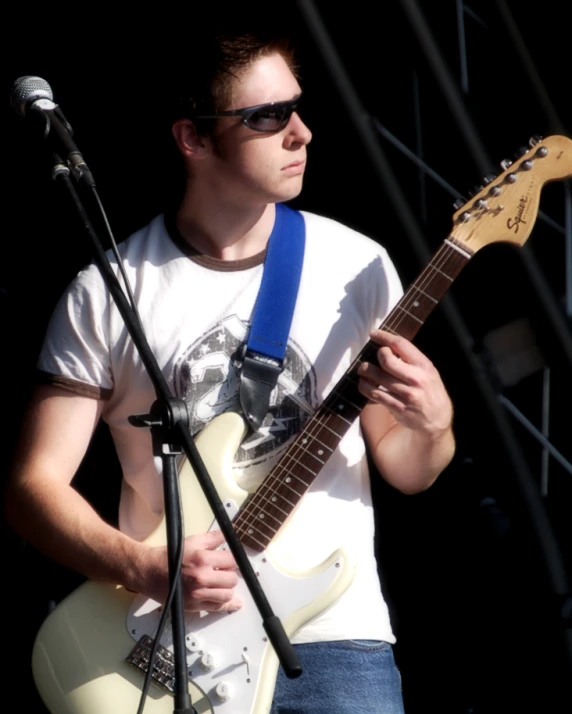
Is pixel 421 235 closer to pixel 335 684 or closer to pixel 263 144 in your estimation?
pixel 263 144

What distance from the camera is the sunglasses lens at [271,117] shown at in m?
2.47

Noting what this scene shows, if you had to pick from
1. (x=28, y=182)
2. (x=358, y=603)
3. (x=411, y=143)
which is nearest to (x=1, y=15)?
(x=28, y=182)

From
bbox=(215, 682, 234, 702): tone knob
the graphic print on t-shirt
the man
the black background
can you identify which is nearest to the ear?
the man

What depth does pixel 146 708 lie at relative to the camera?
89.7 inches

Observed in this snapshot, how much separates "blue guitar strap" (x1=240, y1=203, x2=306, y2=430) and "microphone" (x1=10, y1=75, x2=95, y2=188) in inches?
26.4

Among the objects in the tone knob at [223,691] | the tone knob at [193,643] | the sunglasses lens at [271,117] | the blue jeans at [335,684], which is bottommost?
the blue jeans at [335,684]

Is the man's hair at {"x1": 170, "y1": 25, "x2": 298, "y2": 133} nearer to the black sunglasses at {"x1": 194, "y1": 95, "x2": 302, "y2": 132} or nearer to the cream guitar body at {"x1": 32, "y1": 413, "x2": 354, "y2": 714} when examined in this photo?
the black sunglasses at {"x1": 194, "y1": 95, "x2": 302, "y2": 132}

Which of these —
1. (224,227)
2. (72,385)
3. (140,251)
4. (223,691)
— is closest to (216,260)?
(224,227)

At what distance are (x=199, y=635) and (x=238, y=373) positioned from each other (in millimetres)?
590

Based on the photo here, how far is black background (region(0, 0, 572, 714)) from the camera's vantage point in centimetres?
293

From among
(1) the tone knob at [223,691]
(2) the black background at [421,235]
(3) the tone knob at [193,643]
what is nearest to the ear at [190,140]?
(2) the black background at [421,235]

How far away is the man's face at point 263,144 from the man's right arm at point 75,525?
0.63 metres

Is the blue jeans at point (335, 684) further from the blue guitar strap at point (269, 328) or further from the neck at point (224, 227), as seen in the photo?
the neck at point (224, 227)

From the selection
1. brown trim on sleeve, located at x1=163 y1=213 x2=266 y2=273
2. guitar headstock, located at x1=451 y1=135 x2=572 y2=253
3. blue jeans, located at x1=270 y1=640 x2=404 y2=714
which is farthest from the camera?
brown trim on sleeve, located at x1=163 y1=213 x2=266 y2=273
